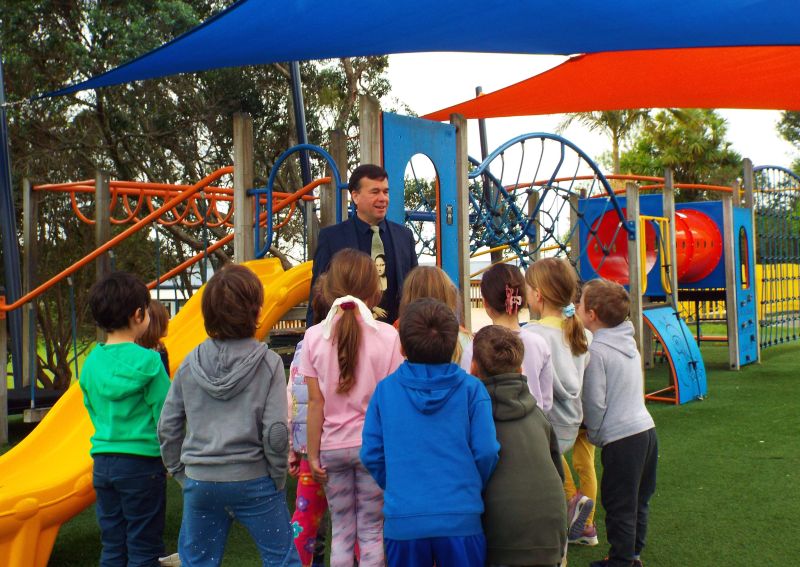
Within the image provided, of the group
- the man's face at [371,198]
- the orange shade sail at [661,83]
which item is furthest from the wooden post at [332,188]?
the man's face at [371,198]

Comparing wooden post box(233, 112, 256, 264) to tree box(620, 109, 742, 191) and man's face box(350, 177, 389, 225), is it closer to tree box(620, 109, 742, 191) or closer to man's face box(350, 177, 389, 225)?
man's face box(350, 177, 389, 225)

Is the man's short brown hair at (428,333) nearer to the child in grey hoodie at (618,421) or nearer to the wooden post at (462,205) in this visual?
the child in grey hoodie at (618,421)

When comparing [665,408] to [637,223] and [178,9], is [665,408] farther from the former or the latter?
[178,9]

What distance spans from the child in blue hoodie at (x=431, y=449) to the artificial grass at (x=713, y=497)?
5.32ft

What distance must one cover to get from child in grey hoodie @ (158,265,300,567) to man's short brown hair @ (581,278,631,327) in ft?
4.93

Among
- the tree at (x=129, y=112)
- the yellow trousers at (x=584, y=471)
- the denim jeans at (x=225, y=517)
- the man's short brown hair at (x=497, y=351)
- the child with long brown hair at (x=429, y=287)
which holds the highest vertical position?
the tree at (x=129, y=112)

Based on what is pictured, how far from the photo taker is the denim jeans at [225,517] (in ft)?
9.31

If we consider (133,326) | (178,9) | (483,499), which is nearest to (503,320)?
(483,499)

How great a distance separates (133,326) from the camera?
333 centimetres

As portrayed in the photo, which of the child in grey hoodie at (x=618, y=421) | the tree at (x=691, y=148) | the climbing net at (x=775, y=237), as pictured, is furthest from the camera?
the tree at (x=691, y=148)

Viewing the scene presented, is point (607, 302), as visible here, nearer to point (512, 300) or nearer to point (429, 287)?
point (512, 300)

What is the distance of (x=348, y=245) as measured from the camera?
4.22m

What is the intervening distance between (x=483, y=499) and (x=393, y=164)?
2.75 meters

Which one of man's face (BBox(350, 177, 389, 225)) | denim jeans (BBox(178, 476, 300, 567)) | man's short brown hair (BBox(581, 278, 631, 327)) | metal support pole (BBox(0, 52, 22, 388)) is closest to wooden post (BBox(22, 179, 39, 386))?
metal support pole (BBox(0, 52, 22, 388))
